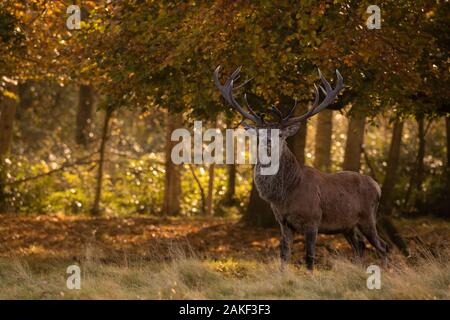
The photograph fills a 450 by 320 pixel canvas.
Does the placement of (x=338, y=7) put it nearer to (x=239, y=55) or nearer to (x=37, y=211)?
(x=239, y=55)

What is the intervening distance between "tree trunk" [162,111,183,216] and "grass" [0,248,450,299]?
8.57 meters

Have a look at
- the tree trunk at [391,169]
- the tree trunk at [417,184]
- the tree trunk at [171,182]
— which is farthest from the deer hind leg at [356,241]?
the tree trunk at [417,184]

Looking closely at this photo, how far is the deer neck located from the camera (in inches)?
461

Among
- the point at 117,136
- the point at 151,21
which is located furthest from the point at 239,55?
the point at 117,136

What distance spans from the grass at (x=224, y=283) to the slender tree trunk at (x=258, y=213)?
18.6ft

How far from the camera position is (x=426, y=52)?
14219 mm

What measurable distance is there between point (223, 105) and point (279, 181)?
3.08 meters

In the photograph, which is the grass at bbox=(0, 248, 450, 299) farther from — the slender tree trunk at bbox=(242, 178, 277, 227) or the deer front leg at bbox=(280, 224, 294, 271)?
the slender tree trunk at bbox=(242, 178, 277, 227)

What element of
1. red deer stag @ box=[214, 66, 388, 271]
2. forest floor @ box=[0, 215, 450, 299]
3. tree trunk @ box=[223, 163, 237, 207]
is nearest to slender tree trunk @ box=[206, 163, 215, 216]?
tree trunk @ box=[223, 163, 237, 207]

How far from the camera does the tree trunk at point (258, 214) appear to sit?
58.0 feet

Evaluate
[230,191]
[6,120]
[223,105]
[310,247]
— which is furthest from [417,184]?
[310,247]

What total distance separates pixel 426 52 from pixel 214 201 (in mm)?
10389

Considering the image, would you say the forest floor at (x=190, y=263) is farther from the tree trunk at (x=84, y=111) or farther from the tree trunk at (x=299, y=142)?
the tree trunk at (x=84, y=111)

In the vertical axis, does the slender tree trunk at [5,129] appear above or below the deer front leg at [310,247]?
above
